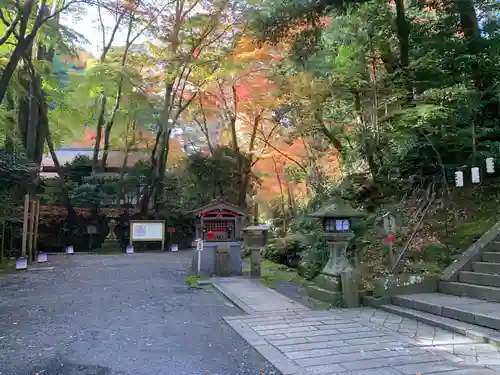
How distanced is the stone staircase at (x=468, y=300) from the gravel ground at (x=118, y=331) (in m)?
2.64

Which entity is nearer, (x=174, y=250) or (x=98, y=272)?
(x=98, y=272)

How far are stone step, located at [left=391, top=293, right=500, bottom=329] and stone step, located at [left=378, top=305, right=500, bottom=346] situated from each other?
0.24ft

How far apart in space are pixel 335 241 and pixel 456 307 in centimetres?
Result: 217

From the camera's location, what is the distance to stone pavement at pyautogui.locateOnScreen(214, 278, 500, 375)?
3.85m

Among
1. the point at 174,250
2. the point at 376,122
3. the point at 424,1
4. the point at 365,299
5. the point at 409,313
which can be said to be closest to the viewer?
the point at 409,313

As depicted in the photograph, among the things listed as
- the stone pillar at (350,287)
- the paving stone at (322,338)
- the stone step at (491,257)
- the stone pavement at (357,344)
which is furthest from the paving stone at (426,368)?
the stone step at (491,257)

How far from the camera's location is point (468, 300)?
588 cm

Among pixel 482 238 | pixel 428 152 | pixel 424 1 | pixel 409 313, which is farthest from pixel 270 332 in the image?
pixel 424 1

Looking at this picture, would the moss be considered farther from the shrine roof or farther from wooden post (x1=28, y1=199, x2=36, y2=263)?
wooden post (x1=28, y1=199, x2=36, y2=263)

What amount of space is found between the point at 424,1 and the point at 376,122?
12.6ft

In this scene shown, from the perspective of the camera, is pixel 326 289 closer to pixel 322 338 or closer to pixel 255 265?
pixel 322 338

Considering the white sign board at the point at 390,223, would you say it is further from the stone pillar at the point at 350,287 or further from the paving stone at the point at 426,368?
the paving stone at the point at 426,368

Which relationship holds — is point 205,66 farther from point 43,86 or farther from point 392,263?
point 392,263

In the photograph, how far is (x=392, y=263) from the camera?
6.85 metres
